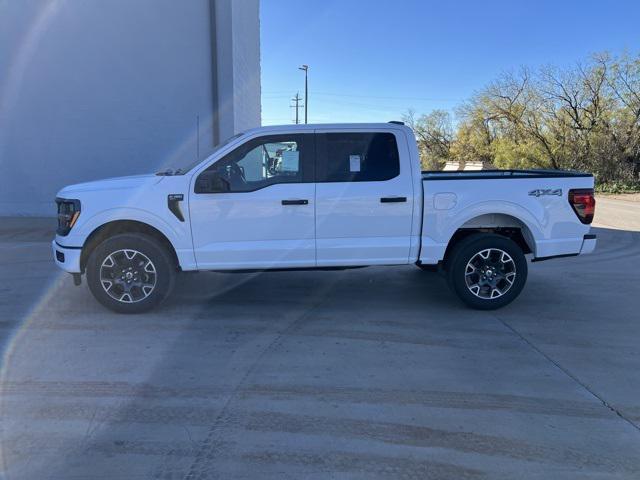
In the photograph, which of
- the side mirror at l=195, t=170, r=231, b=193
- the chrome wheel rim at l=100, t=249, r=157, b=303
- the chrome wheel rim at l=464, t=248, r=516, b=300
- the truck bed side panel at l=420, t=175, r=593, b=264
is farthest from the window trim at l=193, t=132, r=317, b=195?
the chrome wheel rim at l=464, t=248, r=516, b=300

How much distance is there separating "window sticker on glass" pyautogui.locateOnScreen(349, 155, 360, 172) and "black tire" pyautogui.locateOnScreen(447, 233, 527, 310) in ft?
4.67

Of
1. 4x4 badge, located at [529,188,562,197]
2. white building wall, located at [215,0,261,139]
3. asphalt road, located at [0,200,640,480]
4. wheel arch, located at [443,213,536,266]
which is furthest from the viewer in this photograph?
white building wall, located at [215,0,261,139]

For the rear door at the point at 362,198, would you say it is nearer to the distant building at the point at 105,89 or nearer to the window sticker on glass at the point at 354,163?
the window sticker on glass at the point at 354,163

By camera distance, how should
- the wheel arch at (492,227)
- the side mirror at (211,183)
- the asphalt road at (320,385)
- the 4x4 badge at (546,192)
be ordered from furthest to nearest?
the wheel arch at (492,227), the 4x4 badge at (546,192), the side mirror at (211,183), the asphalt road at (320,385)

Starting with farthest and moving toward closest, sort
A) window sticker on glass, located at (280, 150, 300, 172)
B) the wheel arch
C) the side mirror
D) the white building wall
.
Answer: the white building wall, the wheel arch, window sticker on glass, located at (280, 150, 300, 172), the side mirror

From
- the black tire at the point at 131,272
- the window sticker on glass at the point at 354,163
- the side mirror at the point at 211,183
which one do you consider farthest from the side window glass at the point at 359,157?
the black tire at the point at 131,272

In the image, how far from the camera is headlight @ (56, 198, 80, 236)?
17.1 ft

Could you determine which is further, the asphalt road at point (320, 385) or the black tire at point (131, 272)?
the black tire at point (131, 272)

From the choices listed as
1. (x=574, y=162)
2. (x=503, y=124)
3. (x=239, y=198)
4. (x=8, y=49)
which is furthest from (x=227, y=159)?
(x=503, y=124)

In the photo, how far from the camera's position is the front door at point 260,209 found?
5219 millimetres

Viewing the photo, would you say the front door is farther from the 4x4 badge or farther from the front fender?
the 4x4 badge

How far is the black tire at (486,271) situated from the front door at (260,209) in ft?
5.31

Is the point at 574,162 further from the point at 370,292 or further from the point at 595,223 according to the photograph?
the point at 370,292

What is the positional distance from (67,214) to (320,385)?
3346mm
